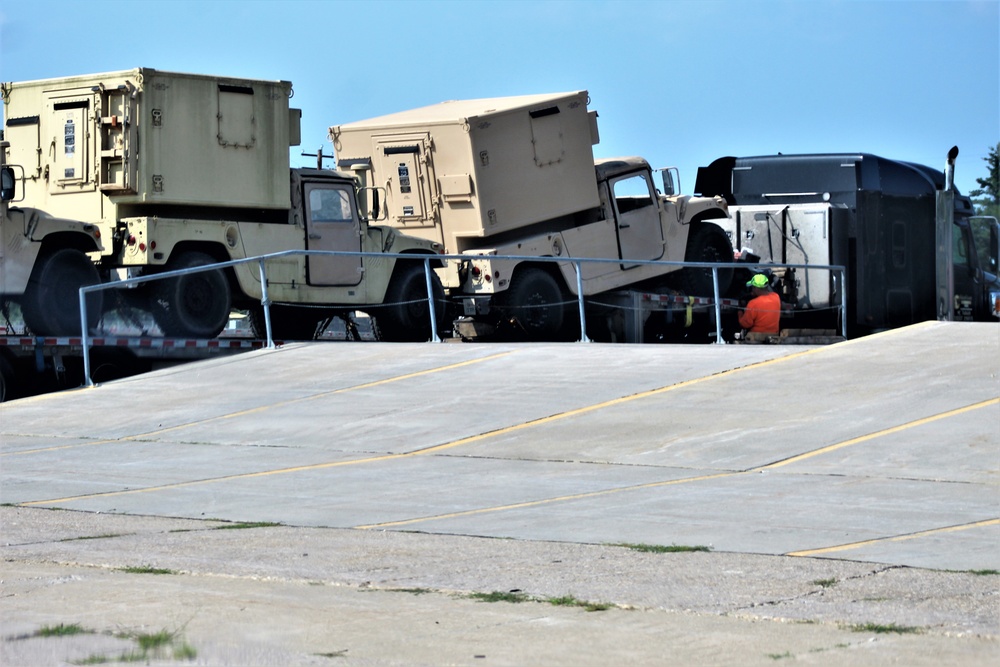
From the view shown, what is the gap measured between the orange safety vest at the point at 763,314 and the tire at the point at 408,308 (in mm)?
4630

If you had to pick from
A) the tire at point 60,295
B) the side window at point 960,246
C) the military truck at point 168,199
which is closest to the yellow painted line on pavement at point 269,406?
the military truck at point 168,199

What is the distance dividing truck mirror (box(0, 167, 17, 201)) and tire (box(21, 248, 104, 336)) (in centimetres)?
90

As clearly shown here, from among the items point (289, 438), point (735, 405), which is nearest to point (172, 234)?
point (289, 438)

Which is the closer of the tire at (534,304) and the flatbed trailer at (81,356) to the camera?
the flatbed trailer at (81,356)

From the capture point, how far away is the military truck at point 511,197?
68.7 ft

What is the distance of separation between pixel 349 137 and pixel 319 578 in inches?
634

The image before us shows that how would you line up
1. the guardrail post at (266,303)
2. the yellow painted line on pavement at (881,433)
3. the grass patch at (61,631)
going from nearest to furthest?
the grass patch at (61,631) < the yellow painted line on pavement at (881,433) < the guardrail post at (266,303)

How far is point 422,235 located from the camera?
21781mm

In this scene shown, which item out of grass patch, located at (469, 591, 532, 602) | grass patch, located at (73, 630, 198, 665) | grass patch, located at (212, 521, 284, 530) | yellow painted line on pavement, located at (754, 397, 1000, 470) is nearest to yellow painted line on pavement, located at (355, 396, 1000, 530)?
yellow painted line on pavement, located at (754, 397, 1000, 470)

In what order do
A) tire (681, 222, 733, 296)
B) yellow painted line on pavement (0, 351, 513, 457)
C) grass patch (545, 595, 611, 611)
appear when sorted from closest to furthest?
grass patch (545, 595, 611, 611) < yellow painted line on pavement (0, 351, 513, 457) < tire (681, 222, 733, 296)

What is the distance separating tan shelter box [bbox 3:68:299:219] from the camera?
18.3 m

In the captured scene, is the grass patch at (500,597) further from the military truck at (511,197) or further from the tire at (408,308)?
the tire at (408,308)

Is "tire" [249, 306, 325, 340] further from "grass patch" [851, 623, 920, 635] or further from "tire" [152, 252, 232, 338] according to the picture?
"grass patch" [851, 623, 920, 635]

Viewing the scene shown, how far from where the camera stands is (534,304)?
21.3 metres
